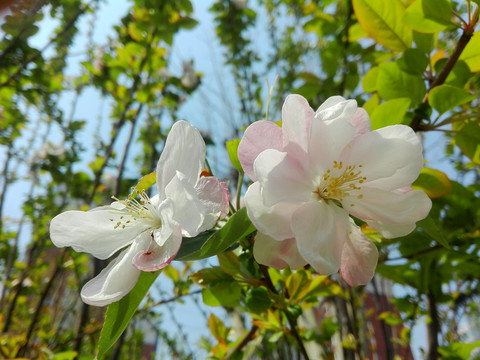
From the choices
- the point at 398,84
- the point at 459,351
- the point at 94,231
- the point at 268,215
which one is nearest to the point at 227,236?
the point at 268,215

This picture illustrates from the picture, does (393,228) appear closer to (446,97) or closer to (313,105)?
(446,97)

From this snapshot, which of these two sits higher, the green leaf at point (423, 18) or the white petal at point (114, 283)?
the green leaf at point (423, 18)

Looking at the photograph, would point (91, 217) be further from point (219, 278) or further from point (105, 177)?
point (105, 177)

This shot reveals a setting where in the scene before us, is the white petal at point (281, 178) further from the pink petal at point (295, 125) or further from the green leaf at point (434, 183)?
the green leaf at point (434, 183)

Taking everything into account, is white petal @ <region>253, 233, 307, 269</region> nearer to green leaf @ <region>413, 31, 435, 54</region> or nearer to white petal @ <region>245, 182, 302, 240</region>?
white petal @ <region>245, 182, 302, 240</region>

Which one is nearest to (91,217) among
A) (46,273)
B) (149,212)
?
(149,212)

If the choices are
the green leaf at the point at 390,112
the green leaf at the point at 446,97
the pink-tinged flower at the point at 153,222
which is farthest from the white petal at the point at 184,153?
the green leaf at the point at 446,97

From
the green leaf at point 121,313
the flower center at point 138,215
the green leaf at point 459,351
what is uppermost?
the flower center at point 138,215
